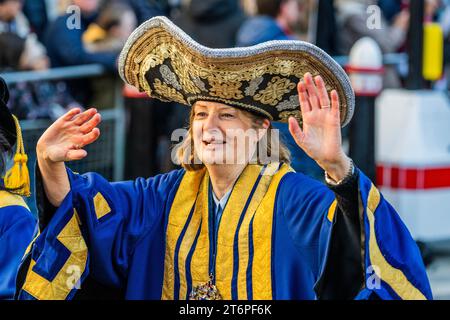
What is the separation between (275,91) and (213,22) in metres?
4.19

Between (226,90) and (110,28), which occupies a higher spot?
(110,28)

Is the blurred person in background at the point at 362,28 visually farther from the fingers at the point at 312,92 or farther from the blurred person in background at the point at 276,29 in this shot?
the fingers at the point at 312,92

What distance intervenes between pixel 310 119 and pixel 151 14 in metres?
5.47

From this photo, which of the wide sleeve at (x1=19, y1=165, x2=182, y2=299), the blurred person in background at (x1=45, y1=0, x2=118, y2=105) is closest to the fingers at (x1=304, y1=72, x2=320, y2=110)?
the wide sleeve at (x1=19, y1=165, x2=182, y2=299)

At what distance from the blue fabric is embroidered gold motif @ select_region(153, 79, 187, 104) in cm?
71

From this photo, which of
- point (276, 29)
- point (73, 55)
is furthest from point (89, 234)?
point (73, 55)

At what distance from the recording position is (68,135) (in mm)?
4578

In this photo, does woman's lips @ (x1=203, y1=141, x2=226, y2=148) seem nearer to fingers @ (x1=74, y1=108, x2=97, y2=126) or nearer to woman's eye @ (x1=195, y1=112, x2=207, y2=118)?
woman's eye @ (x1=195, y1=112, x2=207, y2=118)

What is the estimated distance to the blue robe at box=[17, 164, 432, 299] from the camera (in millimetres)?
4430

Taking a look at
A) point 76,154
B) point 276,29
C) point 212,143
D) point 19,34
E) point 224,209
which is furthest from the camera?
point 19,34

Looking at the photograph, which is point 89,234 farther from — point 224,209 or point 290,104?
point 290,104

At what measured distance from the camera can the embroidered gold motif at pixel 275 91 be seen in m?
4.59

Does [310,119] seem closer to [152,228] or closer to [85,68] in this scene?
[152,228]
